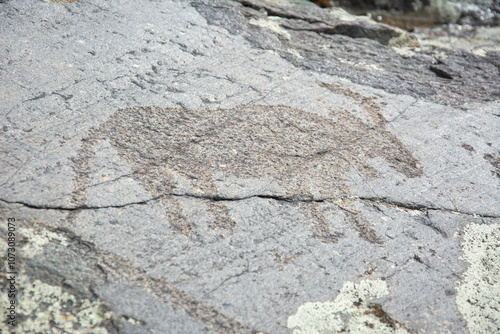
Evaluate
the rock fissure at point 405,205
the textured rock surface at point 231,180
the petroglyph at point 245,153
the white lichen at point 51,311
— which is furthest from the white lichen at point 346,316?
the white lichen at point 51,311

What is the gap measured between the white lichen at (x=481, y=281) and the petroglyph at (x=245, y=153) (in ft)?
0.87

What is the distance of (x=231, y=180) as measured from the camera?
1.32 meters

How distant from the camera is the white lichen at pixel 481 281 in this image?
1103 millimetres

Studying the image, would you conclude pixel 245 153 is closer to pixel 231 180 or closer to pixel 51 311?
pixel 231 180

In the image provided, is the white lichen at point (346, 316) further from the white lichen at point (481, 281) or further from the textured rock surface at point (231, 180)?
the white lichen at point (481, 281)

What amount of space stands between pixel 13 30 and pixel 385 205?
1.54m

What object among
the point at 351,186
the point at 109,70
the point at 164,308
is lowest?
the point at 164,308

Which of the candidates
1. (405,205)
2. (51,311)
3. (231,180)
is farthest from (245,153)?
(51,311)

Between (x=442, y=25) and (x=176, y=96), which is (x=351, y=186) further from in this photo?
(x=442, y=25)

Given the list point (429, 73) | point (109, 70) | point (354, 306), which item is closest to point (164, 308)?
point (354, 306)

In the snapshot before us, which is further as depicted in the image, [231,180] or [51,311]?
[231,180]

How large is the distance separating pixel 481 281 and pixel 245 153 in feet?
2.54

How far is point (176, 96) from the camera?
1575 millimetres

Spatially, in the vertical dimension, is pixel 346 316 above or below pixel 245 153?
below
